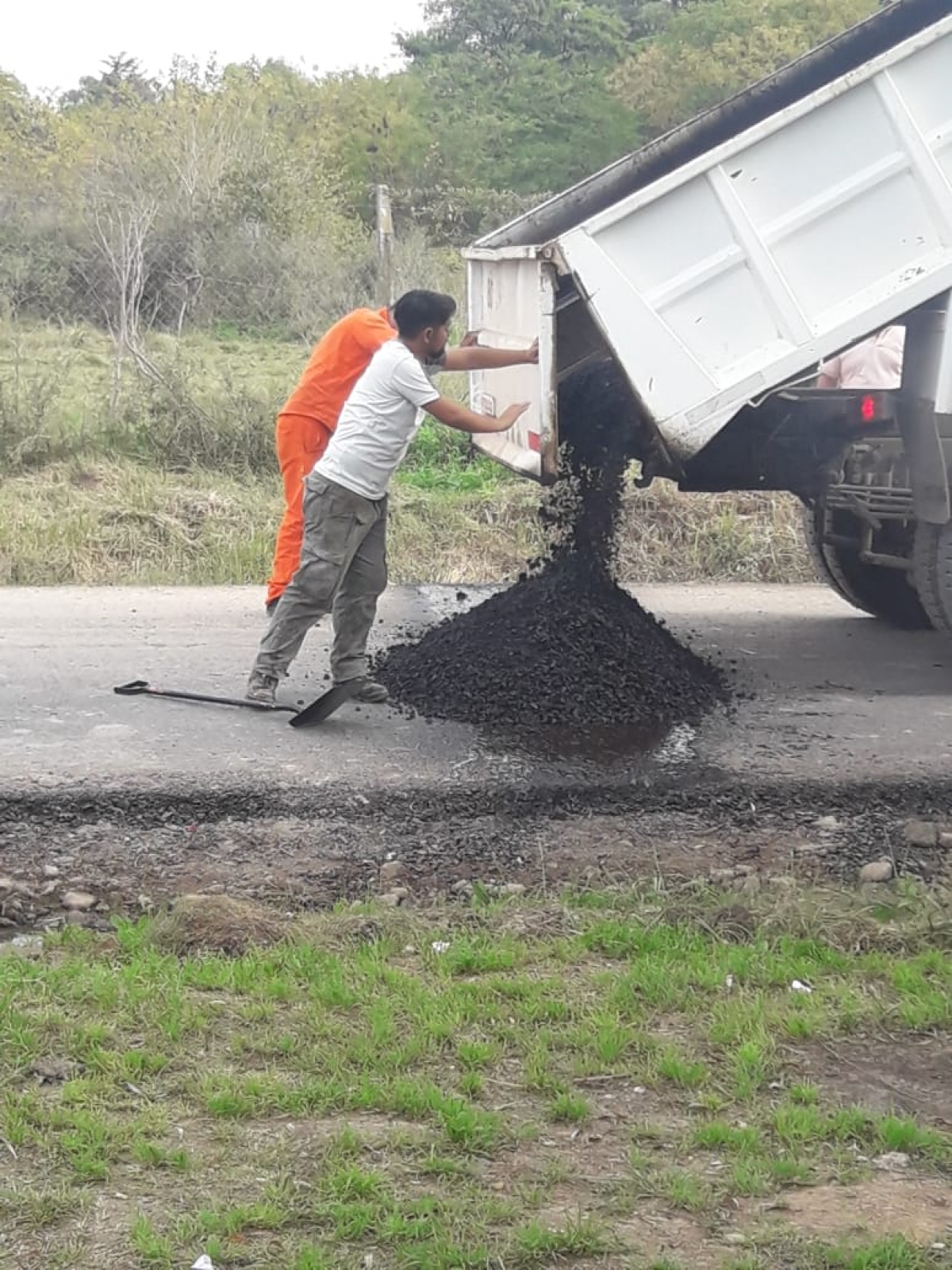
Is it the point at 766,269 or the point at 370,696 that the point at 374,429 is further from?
the point at 766,269

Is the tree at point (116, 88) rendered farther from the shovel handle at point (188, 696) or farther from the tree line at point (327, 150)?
the shovel handle at point (188, 696)

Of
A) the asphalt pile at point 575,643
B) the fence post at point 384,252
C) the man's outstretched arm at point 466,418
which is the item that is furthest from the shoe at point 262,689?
the fence post at point 384,252

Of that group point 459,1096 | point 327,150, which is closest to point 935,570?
point 459,1096

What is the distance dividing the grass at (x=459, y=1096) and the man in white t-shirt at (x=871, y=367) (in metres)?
3.34

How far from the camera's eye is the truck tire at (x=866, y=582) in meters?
8.17

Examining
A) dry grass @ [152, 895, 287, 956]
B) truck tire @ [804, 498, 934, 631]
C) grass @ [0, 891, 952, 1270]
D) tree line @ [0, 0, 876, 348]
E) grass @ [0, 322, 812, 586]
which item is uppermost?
tree line @ [0, 0, 876, 348]

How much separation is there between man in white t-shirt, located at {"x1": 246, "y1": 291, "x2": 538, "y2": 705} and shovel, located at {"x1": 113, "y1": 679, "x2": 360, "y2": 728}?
0.05m

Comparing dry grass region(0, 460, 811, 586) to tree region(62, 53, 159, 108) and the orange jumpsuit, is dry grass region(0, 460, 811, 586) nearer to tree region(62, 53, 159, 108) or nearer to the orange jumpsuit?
the orange jumpsuit

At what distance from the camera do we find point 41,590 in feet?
30.6

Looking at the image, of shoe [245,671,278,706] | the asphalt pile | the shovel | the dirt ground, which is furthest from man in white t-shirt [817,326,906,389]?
shoe [245,671,278,706]

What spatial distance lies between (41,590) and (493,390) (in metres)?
3.71

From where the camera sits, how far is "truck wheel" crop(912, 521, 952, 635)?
22.3 feet

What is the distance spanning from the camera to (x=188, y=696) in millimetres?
6309

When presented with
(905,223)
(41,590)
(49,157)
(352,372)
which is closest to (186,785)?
(352,372)
